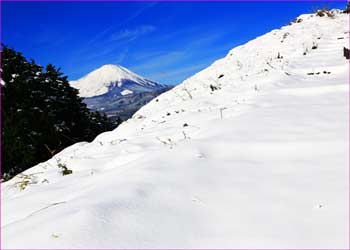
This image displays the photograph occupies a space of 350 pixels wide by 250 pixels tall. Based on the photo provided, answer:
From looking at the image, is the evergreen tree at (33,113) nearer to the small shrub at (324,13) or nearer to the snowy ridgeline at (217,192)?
the small shrub at (324,13)

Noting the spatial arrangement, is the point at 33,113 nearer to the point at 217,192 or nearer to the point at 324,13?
the point at 324,13

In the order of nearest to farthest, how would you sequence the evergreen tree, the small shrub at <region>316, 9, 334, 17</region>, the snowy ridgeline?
the snowy ridgeline, the small shrub at <region>316, 9, 334, 17</region>, the evergreen tree

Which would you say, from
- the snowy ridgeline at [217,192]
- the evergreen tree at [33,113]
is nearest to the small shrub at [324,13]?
the snowy ridgeline at [217,192]

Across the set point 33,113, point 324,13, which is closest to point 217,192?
point 324,13

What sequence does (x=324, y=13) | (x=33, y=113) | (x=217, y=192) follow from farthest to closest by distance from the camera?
(x=33, y=113) < (x=324, y=13) < (x=217, y=192)

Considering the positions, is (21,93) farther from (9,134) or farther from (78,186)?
(78,186)

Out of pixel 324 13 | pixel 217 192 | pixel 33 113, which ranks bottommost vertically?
pixel 217 192

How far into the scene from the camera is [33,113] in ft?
78.9

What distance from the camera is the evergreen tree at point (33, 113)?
22.0 m

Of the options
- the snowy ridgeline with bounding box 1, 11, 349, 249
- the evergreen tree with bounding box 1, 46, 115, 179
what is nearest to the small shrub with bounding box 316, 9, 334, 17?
the snowy ridgeline with bounding box 1, 11, 349, 249

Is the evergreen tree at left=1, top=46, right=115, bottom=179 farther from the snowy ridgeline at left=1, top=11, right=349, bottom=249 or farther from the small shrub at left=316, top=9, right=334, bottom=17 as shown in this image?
the snowy ridgeline at left=1, top=11, right=349, bottom=249

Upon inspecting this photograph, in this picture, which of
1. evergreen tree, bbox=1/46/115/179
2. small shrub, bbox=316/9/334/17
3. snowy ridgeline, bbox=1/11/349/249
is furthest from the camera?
evergreen tree, bbox=1/46/115/179

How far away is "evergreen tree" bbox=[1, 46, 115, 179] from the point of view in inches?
866

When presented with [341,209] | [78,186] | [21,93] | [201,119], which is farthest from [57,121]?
[341,209]
